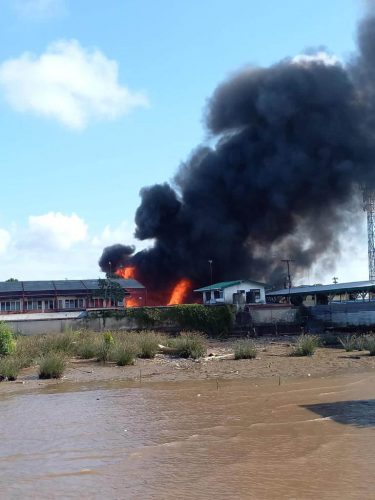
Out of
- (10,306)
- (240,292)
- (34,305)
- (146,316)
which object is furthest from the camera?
(34,305)

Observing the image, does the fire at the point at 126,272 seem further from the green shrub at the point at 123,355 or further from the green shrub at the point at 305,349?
the green shrub at the point at 123,355

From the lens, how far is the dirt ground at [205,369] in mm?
23516

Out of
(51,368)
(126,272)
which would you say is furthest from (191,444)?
(126,272)

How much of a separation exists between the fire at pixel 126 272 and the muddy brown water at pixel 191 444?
6550 cm

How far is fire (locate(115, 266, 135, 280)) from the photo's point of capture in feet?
279

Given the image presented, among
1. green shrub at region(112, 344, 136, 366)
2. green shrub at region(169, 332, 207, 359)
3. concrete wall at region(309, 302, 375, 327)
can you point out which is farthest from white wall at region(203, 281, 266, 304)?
green shrub at region(112, 344, 136, 366)

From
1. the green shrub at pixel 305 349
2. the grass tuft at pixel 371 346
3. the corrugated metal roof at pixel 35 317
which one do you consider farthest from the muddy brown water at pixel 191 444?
the corrugated metal roof at pixel 35 317

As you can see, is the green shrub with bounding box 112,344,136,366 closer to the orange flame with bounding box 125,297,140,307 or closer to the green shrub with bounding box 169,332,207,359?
the green shrub with bounding box 169,332,207,359

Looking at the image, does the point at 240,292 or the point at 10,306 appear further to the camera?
the point at 10,306

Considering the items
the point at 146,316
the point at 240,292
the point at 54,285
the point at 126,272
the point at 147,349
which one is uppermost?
the point at 126,272

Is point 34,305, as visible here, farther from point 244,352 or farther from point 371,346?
point 371,346

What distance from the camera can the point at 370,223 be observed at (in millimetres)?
70500

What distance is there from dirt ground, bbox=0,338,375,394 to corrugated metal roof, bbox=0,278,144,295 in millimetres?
43773

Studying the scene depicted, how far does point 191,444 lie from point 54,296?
6167cm
